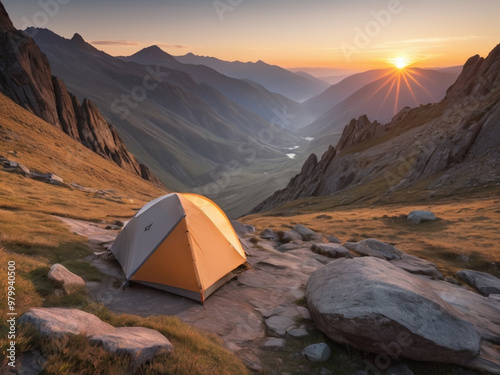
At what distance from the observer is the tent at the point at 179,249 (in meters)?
13.4

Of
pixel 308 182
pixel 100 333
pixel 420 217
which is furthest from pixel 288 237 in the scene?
pixel 308 182

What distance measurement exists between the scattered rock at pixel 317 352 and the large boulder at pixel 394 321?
624 millimetres

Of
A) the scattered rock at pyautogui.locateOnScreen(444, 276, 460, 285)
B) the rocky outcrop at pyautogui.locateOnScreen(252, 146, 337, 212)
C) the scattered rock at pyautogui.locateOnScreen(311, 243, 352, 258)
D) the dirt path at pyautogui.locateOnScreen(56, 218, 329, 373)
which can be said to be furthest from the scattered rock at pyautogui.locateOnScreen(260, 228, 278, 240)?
the rocky outcrop at pyautogui.locateOnScreen(252, 146, 337, 212)

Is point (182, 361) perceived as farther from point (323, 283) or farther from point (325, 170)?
point (325, 170)

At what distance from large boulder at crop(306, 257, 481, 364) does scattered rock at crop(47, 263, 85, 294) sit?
8.58 metres

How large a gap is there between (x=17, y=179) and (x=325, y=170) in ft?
263

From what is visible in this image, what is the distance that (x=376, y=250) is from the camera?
21.5 m

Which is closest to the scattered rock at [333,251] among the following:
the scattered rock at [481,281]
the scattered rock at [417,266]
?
the scattered rock at [417,266]

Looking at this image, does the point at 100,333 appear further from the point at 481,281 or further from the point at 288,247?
the point at 481,281

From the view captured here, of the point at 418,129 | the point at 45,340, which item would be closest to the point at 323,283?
the point at 45,340

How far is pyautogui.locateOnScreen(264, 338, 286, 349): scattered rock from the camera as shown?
33.3 feet

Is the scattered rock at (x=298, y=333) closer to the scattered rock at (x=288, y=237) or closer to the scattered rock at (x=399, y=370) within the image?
the scattered rock at (x=399, y=370)

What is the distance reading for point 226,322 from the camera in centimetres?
1138

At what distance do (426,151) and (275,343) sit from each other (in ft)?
206
